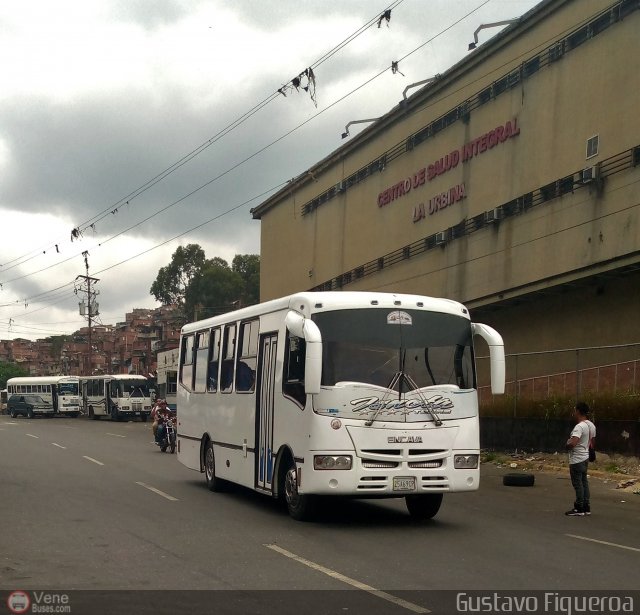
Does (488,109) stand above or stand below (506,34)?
below

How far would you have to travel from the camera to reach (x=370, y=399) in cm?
1220

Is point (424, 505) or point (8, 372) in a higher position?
point (8, 372)

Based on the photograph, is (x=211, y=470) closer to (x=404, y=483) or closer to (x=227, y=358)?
(x=227, y=358)

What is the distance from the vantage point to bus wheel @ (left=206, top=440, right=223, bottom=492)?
16828mm

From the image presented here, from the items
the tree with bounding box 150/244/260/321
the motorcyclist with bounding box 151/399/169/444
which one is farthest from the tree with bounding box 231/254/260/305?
the motorcyclist with bounding box 151/399/169/444

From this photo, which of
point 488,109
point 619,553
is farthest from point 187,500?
point 488,109

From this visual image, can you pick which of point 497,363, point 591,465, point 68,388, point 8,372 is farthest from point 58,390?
point 8,372

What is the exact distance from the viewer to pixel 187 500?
50.8 ft

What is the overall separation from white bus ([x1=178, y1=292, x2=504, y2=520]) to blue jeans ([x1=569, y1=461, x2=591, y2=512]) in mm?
2267

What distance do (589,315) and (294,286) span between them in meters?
25.3

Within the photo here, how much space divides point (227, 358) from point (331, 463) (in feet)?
15.7

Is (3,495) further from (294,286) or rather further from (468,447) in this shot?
(294,286)

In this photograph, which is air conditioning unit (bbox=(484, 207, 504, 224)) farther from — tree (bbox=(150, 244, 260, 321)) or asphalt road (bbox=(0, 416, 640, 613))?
tree (bbox=(150, 244, 260, 321))

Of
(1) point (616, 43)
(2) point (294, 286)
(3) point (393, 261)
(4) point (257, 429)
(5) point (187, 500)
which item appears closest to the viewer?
(4) point (257, 429)
